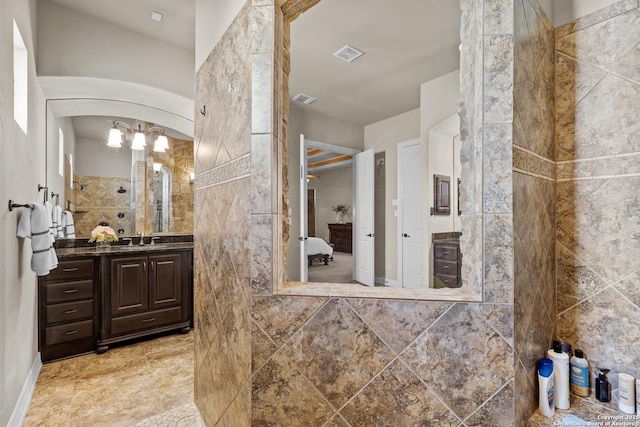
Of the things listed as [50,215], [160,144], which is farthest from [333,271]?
[50,215]

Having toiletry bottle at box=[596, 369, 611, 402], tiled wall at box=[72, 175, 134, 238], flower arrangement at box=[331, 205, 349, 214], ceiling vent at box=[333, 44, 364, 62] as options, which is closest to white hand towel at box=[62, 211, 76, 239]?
tiled wall at box=[72, 175, 134, 238]

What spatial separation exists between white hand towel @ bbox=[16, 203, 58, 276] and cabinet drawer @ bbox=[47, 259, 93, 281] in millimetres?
696

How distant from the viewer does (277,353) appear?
1216mm

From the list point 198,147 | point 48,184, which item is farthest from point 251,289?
point 48,184

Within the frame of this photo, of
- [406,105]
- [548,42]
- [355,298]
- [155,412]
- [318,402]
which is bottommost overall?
[155,412]

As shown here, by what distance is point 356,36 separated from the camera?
2.71m

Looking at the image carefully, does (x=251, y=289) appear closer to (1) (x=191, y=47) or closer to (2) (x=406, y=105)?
(1) (x=191, y=47)

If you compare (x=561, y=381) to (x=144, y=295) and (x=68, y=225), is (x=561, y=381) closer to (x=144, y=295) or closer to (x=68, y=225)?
(x=144, y=295)

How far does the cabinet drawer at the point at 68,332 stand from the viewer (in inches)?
96.3

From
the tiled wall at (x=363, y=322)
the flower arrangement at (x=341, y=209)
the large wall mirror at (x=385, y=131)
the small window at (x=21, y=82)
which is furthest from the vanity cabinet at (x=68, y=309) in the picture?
the flower arrangement at (x=341, y=209)

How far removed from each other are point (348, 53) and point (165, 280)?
9.84 feet

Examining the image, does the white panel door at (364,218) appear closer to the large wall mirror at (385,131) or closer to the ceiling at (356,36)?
the large wall mirror at (385,131)

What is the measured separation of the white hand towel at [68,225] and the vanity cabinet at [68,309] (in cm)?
73

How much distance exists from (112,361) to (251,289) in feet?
7.15
